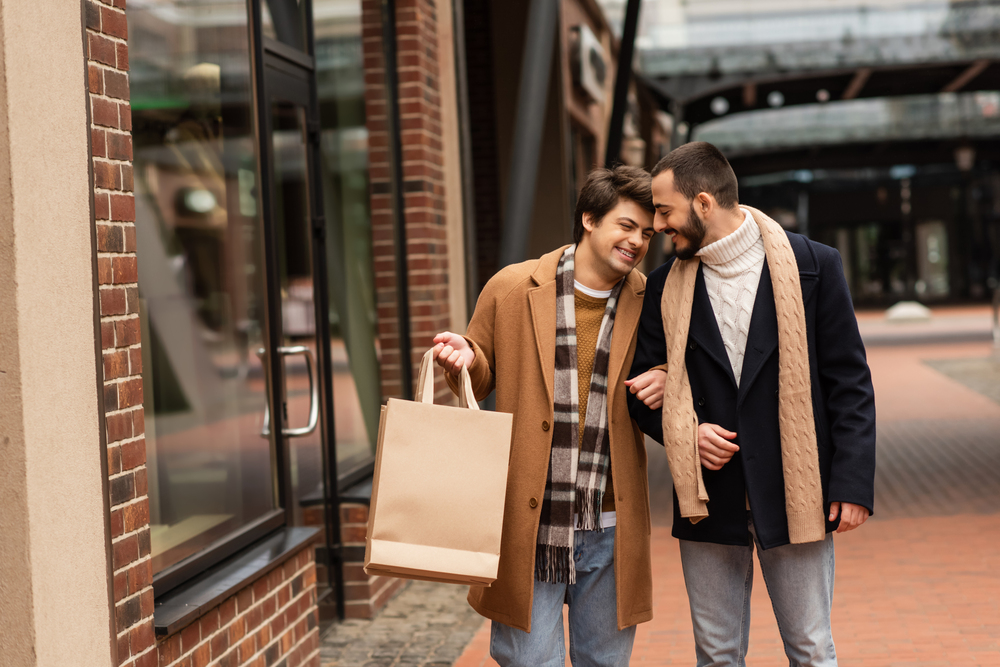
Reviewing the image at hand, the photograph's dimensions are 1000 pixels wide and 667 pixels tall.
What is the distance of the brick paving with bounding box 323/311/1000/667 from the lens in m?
4.72

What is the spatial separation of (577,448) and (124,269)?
4.35 feet

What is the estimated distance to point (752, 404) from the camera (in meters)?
2.90

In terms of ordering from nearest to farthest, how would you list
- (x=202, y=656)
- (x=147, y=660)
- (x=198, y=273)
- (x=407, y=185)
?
(x=147, y=660), (x=202, y=656), (x=198, y=273), (x=407, y=185)

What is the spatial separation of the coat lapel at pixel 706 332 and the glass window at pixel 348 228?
2977 millimetres

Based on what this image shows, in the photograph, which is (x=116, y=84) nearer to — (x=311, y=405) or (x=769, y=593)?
(x=311, y=405)

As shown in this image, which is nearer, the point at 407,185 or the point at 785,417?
the point at 785,417

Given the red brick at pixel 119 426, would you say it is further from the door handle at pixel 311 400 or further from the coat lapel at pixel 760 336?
the coat lapel at pixel 760 336

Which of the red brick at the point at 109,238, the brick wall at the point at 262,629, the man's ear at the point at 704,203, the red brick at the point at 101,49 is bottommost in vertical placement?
the brick wall at the point at 262,629

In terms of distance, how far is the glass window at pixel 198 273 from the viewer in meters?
3.76

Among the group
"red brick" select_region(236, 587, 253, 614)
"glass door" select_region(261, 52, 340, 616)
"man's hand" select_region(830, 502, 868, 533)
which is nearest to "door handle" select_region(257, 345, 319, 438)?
"glass door" select_region(261, 52, 340, 616)

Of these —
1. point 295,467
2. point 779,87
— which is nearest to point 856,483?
point 295,467

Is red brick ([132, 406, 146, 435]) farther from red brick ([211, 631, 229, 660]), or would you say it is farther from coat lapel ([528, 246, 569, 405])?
coat lapel ([528, 246, 569, 405])

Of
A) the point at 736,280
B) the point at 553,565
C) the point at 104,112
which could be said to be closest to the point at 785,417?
the point at 736,280

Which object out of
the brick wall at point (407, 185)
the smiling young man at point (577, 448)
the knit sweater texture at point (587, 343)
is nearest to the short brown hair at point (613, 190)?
the smiling young man at point (577, 448)
